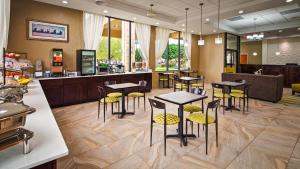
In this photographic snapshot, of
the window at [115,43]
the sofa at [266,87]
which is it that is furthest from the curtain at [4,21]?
the sofa at [266,87]

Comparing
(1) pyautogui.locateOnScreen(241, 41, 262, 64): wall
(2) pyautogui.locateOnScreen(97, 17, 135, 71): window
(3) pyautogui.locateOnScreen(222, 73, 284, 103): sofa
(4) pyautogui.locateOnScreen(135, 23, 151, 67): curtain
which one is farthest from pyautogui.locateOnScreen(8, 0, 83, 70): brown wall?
(1) pyautogui.locateOnScreen(241, 41, 262, 64): wall

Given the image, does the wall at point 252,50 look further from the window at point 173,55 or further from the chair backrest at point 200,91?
the chair backrest at point 200,91

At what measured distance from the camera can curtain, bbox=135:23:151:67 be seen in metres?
8.04

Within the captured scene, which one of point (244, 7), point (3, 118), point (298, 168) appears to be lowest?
point (298, 168)

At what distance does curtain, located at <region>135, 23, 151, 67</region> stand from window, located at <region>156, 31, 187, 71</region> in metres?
1.10

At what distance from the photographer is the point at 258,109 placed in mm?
5285

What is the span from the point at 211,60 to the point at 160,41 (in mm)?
3906

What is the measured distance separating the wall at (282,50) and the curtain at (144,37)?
368 inches

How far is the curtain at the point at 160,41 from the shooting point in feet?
29.4

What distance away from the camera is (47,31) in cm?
550

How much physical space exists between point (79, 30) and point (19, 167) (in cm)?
609

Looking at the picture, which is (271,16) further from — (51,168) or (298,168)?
(51,168)

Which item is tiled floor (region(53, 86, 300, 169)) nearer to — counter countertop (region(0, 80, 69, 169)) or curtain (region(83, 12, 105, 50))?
counter countertop (region(0, 80, 69, 169))

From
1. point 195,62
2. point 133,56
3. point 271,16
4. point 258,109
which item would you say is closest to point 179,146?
point 258,109
